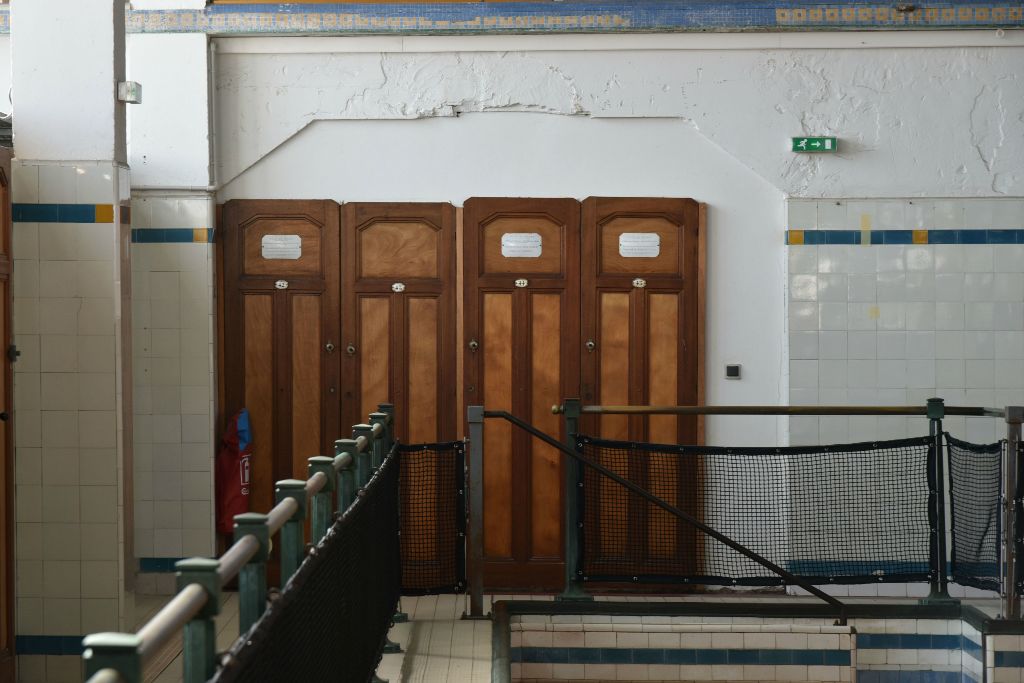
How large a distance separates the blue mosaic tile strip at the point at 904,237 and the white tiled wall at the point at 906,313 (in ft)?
0.09

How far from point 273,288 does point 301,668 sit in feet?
12.4

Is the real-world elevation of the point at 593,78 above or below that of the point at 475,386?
above

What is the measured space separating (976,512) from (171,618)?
414cm

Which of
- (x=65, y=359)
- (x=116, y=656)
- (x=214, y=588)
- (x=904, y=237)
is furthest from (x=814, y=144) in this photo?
(x=116, y=656)

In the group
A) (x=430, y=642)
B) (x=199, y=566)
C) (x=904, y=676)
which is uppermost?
(x=199, y=566)

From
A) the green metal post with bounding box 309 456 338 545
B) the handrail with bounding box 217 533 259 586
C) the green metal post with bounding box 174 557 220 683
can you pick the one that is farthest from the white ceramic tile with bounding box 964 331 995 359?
the green metal post with bounding box 174 557 220 683

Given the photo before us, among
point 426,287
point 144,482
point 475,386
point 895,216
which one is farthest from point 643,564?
point 144,482

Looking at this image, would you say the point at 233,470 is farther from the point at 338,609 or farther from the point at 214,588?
the point at 214,588

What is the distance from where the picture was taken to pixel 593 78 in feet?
19.1

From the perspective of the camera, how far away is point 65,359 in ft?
14.6

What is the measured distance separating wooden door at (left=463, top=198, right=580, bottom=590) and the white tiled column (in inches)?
79.3

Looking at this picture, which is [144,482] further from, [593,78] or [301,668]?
[301,668]

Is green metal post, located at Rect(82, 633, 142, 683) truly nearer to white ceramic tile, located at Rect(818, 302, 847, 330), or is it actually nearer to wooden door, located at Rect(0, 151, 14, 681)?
wooden door, located at Rect(0, 151, 14, 681)

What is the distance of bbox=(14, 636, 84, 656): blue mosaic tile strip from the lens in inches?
174
